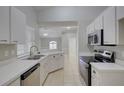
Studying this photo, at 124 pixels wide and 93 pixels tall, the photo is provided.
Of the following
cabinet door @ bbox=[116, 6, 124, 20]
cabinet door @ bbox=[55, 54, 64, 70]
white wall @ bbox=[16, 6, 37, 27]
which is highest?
white wall @ bbox=[16, 6, 37, 27]

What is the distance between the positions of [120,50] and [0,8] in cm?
237

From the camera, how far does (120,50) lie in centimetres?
274

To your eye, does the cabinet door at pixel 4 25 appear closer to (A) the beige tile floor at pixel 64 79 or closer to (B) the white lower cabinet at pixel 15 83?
(B) the white lower cabinet at pixel 15 83

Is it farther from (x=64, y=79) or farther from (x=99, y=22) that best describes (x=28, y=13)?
(x=64, y=79)

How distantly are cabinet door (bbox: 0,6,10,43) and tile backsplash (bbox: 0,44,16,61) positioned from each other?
26.0 inches

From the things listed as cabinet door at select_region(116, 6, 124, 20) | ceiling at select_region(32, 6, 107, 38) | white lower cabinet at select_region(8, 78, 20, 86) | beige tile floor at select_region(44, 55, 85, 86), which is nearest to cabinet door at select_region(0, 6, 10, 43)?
white lower cabinet at select_region(8, 78, 20, 86)

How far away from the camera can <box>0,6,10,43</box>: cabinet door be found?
1.86 metres

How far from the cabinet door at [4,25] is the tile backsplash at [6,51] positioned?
66 cm

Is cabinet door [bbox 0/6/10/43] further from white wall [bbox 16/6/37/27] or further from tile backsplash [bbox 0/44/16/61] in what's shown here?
white wall [bbox 16/6/37/27]

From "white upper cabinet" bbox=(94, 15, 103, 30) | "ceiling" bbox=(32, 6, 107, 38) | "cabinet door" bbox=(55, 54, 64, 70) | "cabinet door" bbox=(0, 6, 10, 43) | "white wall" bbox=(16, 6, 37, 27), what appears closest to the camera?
"cabinet door" bbox=(0, 6, 10, 43)

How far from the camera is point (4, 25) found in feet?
6.37

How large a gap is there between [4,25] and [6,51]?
0.96m

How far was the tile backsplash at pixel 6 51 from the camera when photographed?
8.40ft
